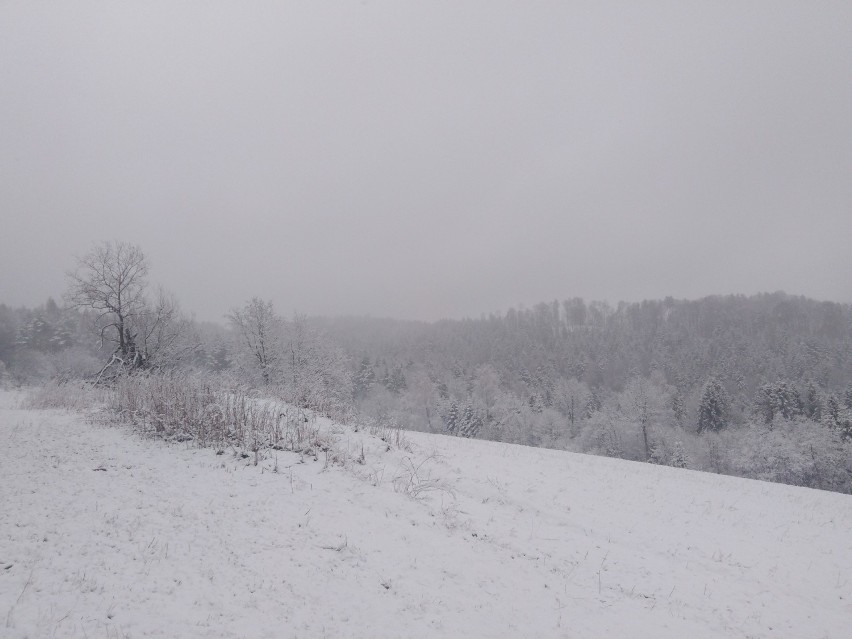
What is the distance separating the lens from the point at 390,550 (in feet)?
19.8

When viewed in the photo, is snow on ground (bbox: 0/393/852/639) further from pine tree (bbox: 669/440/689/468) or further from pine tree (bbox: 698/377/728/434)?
pine tree (bbox: 698/377/728/434)

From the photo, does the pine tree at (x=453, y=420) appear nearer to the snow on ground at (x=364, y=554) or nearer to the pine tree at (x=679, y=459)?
the pine tree at (x=679, y=459)

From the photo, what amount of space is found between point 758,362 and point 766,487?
96978mm

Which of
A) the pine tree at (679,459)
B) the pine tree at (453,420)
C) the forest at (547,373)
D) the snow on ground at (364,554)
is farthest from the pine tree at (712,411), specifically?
the snow on ground at (364,554)

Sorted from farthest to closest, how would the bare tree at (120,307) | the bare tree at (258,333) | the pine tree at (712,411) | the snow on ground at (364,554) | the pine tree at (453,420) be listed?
the pine tree at (453,420)
the pine tree at (712,411)
the bare tree at (258,333)
the bare tree at (120,307)
the snow on ground at (364,554)

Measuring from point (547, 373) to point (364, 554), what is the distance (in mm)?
100961

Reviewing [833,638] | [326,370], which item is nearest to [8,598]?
[833,638]

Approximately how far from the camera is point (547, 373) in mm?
101250

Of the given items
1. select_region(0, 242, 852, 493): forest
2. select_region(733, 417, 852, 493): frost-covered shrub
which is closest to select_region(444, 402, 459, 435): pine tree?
select_region(0, 242, 852, 493): forest

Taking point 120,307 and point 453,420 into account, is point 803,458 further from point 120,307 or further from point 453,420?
point 120,307

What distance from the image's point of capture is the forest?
26391 mm

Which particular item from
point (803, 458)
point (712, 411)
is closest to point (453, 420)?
point (712, 411)

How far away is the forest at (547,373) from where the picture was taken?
2639 cm

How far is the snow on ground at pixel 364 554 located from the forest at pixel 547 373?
5728mm
